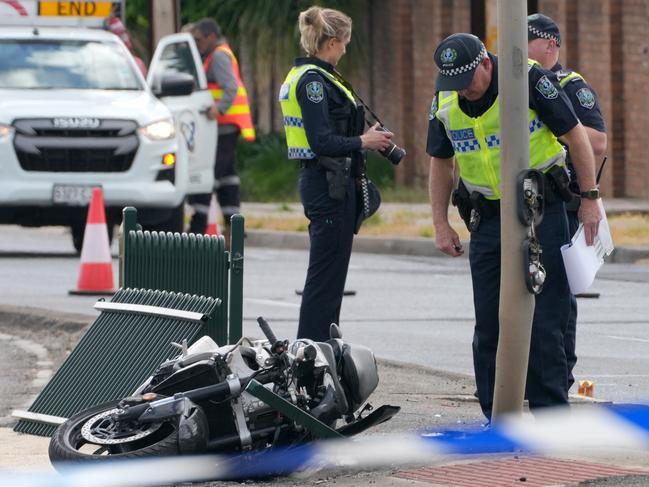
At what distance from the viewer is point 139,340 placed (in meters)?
8.71

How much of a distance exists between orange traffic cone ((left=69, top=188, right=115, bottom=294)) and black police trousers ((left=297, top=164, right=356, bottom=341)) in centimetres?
504

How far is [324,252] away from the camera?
960 cm

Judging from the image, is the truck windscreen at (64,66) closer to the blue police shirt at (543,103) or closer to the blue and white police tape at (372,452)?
the blue and white police tape at (372,452)

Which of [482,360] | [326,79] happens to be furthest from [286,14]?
[482,360]

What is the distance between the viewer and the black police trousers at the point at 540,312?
7746 millimetres

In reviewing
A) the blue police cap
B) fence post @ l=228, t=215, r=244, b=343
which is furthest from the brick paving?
fence post @ l=228, t=215, r=244, b=343

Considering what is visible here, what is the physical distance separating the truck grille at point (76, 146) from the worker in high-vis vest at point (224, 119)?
1.53 m

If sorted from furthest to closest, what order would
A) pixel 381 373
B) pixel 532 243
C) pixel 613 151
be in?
pixel 613 151 → pixel 381 373 → pixel 532 243

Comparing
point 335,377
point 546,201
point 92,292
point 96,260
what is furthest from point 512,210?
point 92,292

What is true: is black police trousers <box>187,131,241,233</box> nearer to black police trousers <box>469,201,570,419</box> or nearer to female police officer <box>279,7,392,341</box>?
female police officer <box>279,7,392,341</box>

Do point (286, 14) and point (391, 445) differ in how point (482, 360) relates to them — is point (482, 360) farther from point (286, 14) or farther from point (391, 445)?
point (286, 14)

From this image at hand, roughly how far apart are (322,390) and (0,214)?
9221 millimetres

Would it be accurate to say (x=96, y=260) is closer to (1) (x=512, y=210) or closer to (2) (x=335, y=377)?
(2) (x=335, y=377)

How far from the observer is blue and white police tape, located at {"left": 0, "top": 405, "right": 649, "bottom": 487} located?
283 inches
